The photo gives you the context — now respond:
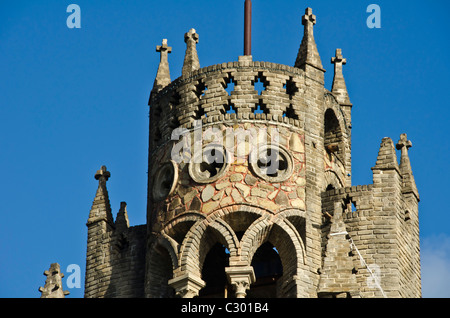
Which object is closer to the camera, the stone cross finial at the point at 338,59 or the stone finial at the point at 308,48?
the stone finial at the point at 308,48

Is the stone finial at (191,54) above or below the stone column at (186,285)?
above

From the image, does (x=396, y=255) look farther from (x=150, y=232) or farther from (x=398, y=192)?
(x=150, y=232)

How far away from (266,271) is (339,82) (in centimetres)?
784

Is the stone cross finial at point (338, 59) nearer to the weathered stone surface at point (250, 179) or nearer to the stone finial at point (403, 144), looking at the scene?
the stone finial at point (403, 144)

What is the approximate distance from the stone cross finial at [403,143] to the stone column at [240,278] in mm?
7980

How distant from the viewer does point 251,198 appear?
65.9 meters

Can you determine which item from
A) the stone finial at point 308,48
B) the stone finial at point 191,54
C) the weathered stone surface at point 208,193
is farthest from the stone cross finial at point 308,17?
the weathered stone surface at point 208,193

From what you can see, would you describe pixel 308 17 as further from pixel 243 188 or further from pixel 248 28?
pixel 243 188

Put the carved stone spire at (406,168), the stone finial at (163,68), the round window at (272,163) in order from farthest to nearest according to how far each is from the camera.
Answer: the stone finial at (163,68), the carved stone spire at (406,168), the round window at (272,163)

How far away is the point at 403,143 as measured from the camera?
69.7m

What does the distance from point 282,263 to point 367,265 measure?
2.74 m

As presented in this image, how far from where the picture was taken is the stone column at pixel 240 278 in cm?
6494

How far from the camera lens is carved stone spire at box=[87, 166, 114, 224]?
70000 millimetres
